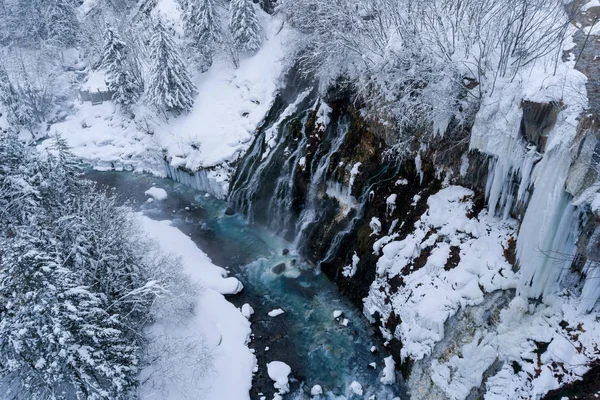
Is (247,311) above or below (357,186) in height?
below

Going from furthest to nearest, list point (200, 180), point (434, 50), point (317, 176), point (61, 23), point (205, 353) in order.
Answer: point (61, 23) < point (200, 180) < point (317, 176) < point (434, 50) < point (205, 353)

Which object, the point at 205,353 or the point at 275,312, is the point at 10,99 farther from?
the point at 205,353

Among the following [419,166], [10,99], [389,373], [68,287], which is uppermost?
[419,166]

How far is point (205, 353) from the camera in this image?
12.0 m

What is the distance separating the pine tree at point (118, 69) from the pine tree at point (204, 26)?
526 centimetres

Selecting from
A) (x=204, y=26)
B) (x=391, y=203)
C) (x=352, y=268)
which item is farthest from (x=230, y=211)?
(x=204, y=26)

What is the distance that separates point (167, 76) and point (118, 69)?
19.6 feet

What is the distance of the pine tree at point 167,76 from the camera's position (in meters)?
24.3

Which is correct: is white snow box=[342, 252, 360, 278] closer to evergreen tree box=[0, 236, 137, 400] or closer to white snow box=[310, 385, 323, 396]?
white snow box=[310, 385, 323, 396]

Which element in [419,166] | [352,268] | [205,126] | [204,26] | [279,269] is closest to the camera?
[419,166]

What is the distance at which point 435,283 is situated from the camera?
11516 millimetres

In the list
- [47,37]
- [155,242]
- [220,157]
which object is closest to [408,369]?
[155,242]

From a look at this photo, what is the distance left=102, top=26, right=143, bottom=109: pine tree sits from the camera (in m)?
27.9

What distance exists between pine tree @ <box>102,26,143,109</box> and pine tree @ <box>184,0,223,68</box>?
5.26m
